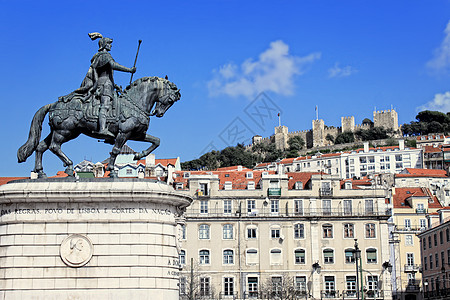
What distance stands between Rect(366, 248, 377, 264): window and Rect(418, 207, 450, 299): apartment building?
5734 millimetres

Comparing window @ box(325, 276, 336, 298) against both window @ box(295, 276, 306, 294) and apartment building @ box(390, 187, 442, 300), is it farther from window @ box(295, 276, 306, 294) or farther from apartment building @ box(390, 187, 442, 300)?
apartment building @ box(390, 187, 442, 300)

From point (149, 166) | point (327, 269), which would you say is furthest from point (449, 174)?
point (327, 269)

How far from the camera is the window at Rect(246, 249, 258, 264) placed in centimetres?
6059

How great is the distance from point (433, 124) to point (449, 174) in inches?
2762

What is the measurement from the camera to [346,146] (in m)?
180

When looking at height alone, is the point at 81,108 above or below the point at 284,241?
above

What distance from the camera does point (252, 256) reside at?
6072cm

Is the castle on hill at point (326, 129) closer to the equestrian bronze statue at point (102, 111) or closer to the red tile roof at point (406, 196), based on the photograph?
the red tile roof at point (406, 196)

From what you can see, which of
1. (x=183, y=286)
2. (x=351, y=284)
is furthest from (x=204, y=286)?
(x=351, y=284)

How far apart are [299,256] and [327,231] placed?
11.0 ft

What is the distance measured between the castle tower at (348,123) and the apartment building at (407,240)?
368 ft

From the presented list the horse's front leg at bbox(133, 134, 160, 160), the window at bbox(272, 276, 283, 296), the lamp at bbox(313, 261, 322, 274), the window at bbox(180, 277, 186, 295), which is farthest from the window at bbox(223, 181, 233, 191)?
the horse's front leg at bbox(133, 134, 160, 160)

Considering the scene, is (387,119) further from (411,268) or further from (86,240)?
(86,240)

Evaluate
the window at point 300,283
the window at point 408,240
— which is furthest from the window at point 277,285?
the window at point 408,240
